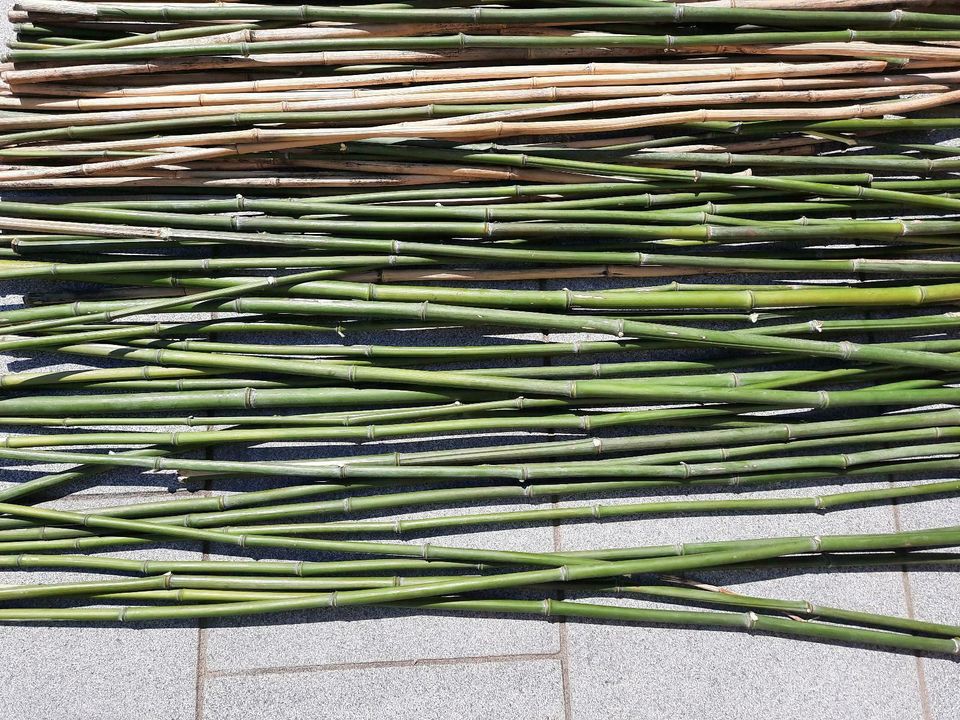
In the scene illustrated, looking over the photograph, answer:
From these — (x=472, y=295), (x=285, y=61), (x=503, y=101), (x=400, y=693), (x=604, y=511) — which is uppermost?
(x=285, y=61)

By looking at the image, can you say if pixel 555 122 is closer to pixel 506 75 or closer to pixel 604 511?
pixel 506 75

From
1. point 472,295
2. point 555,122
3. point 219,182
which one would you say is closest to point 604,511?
point 472,295

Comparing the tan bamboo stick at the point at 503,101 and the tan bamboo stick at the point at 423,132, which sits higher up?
the tan bamboo stick at the point at 503,101

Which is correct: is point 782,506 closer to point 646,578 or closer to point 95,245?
point 646,578

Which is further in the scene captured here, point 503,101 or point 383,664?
point 503,101

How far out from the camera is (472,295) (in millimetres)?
1327

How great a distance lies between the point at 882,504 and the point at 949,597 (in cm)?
20

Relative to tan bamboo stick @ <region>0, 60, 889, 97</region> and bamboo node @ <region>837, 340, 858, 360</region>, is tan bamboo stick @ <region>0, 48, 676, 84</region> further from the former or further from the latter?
bamboo node @ <region>837, 340, 858, 360</region>

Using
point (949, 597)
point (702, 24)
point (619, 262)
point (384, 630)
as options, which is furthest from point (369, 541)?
point (702, 24)

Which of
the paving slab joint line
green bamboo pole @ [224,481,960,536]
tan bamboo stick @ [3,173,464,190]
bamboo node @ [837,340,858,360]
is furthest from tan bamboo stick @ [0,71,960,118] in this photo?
the paving slab joint line

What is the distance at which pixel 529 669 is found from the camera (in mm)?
1278

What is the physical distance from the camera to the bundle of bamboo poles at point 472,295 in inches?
50.6

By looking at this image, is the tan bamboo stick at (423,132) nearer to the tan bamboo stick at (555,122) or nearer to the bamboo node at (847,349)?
the tan bamboo stick at (555,122)

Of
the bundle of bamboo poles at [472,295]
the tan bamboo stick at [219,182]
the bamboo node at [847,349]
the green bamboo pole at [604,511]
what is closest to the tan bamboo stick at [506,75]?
the bundle of bamboo poles at [472,295]
